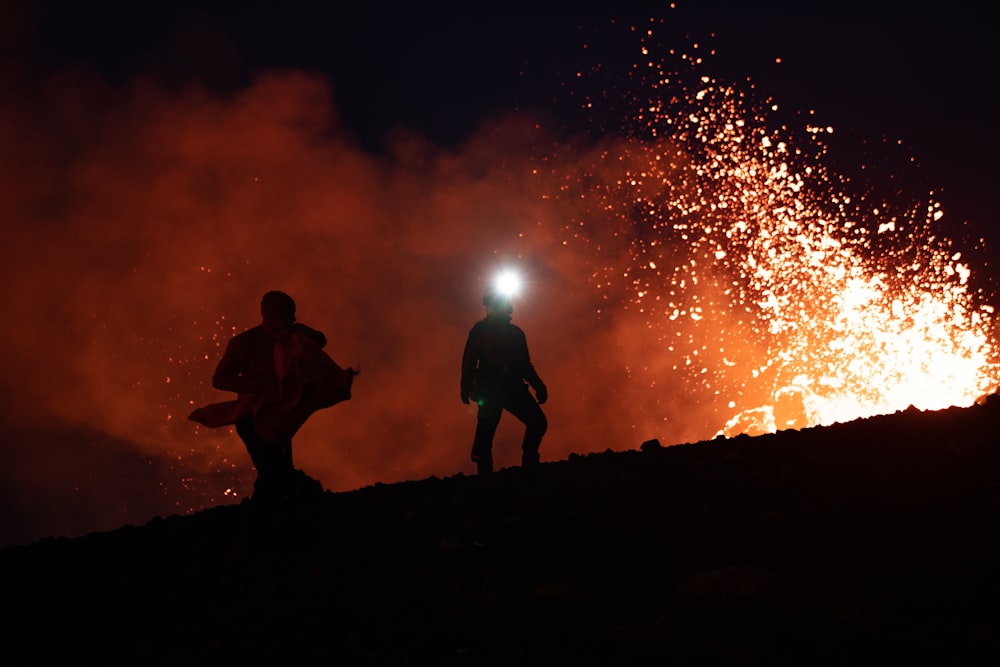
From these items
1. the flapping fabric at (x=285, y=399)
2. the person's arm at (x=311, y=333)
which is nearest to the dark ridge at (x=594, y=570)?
the flapping fabric at (x=285, y=399)

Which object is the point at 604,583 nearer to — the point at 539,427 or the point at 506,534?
the point at 506,534

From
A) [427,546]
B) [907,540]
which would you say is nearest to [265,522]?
[427,546]

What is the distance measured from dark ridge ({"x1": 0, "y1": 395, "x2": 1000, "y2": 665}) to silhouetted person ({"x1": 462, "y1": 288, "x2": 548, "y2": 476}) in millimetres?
1408

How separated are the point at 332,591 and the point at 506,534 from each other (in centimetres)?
133

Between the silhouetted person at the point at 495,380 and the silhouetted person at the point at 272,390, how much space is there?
3120mm

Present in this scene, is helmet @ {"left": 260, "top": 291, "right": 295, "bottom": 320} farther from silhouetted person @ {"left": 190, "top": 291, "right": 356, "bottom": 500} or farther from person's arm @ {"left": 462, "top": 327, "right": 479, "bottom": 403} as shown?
person's arm @ {"left": 462, "top": 327, "right": 479, "bottom": 403}

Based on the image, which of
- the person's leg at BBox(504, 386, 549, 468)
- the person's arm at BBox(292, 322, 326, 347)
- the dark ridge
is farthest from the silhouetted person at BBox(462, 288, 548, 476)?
the person's arm at BBox(292, 322, 326, 347)

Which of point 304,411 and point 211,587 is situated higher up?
point 304,411

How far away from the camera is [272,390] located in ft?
19.6

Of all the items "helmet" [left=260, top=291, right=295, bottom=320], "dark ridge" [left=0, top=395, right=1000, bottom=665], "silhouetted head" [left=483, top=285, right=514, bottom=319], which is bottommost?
"dark ridge" [left=0, top=395, right=1000, bottom=665]

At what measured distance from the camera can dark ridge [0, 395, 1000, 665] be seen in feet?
12.4

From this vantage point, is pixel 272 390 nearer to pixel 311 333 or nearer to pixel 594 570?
pixel 311 333

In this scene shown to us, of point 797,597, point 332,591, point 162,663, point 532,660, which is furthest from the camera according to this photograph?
point 332,591

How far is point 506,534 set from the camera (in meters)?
5.85
